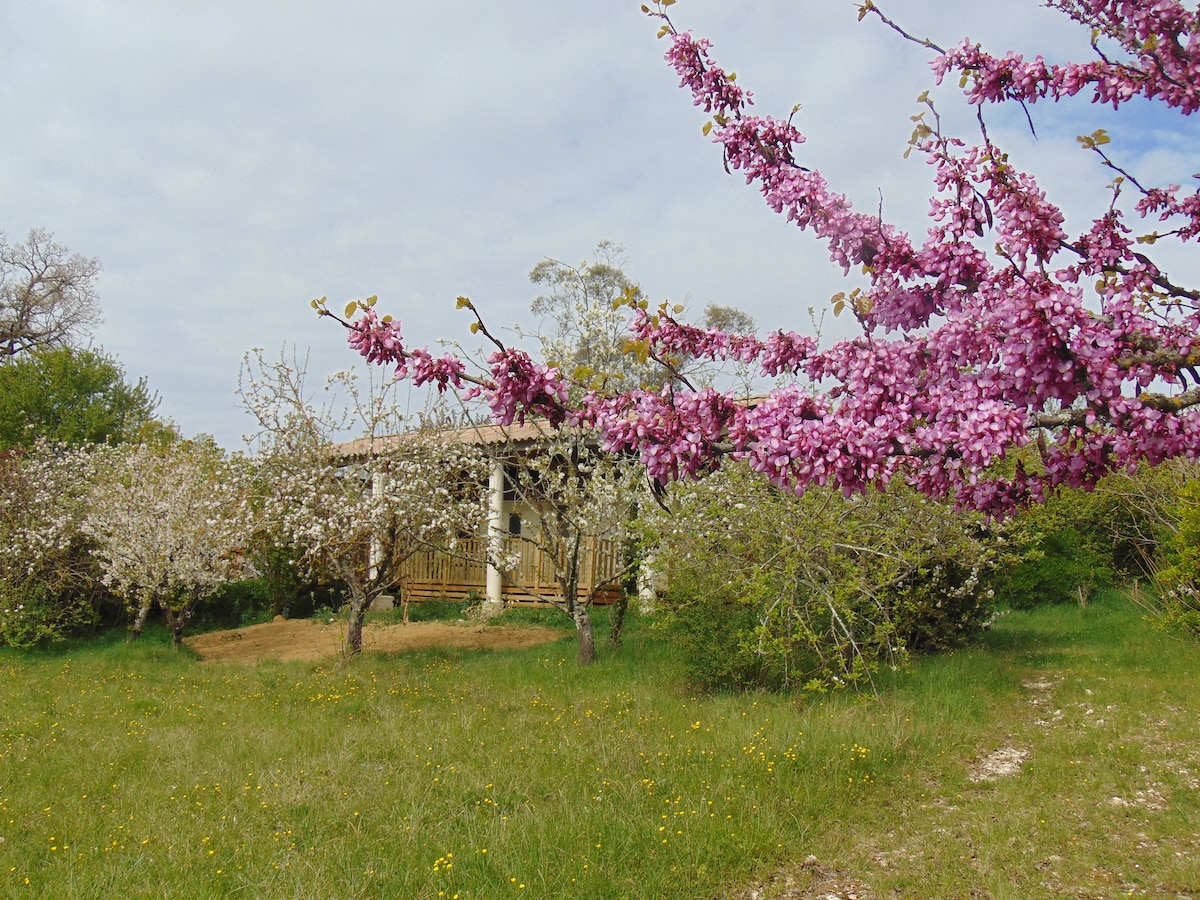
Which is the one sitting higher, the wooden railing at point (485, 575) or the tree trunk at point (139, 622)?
the wooden railing at point (485, 575)

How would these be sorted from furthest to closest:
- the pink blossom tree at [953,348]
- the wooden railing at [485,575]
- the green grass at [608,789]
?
1. the wooden railing at [485,575]
2. the green grass at [608,789]
3. the pink blossom tree at [953,348]

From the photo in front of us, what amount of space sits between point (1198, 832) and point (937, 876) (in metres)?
1.68

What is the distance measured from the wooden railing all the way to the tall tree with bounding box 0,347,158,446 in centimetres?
875

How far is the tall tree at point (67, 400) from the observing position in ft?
67.8

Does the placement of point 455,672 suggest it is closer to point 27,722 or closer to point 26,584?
point 27,722

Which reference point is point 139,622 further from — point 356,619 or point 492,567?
point 492,567

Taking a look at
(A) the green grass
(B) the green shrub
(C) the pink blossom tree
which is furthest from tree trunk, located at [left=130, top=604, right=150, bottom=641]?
(C) the pink blossom tree

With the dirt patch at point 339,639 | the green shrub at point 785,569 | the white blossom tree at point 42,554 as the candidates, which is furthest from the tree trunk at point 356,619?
the white blossom tree at point 42,554

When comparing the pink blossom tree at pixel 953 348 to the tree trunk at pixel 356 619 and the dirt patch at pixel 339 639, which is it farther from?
the dirt patch at pixel 339 639

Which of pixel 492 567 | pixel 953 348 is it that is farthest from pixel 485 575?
pixel 953 348

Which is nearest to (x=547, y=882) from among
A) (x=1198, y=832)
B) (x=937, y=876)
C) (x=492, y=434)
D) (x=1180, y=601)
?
(x=937, y=876)

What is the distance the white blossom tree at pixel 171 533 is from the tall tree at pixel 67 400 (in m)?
8.28

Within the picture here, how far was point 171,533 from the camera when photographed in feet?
40.5

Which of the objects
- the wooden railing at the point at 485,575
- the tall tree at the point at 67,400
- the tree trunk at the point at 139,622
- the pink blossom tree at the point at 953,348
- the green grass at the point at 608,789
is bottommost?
the green grass at the point at 608,789
